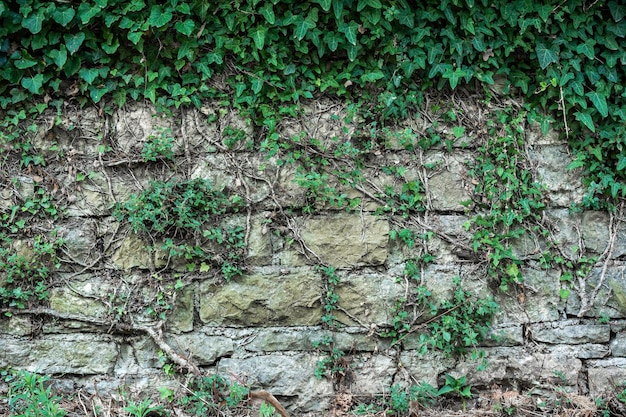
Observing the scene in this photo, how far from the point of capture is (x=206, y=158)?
3.41m

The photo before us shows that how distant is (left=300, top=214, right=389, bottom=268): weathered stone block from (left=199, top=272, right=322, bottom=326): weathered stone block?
0.60ft

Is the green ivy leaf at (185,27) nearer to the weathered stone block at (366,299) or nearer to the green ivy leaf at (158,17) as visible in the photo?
the green ivy leaf at (158,17)

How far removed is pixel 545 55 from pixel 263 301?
2.08 meters

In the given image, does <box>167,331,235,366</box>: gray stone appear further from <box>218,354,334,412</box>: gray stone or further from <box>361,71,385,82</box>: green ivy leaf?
<box>361,71,385,82</box>: green ivy leaf

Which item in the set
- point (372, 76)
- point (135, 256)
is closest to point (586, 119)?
point (372, 76)

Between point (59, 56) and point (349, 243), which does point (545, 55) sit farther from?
point (59, 56)

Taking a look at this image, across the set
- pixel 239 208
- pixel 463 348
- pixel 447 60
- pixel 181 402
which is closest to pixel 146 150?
pixel 239 208

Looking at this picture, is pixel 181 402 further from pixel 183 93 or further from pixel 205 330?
pixel 183 93

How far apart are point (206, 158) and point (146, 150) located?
332 mm

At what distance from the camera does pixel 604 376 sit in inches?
134

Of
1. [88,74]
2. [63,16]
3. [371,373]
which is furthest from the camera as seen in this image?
[371,373]

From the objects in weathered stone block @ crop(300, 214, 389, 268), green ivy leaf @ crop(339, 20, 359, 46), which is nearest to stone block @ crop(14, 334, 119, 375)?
weathered stone block @ crop(300, 214, 389, 268)

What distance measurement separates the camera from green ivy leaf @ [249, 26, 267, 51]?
10.6ft

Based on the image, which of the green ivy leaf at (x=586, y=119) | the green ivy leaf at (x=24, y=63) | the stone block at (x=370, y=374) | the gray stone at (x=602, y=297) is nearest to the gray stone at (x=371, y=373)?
the stone block at (x=370, y=374)
